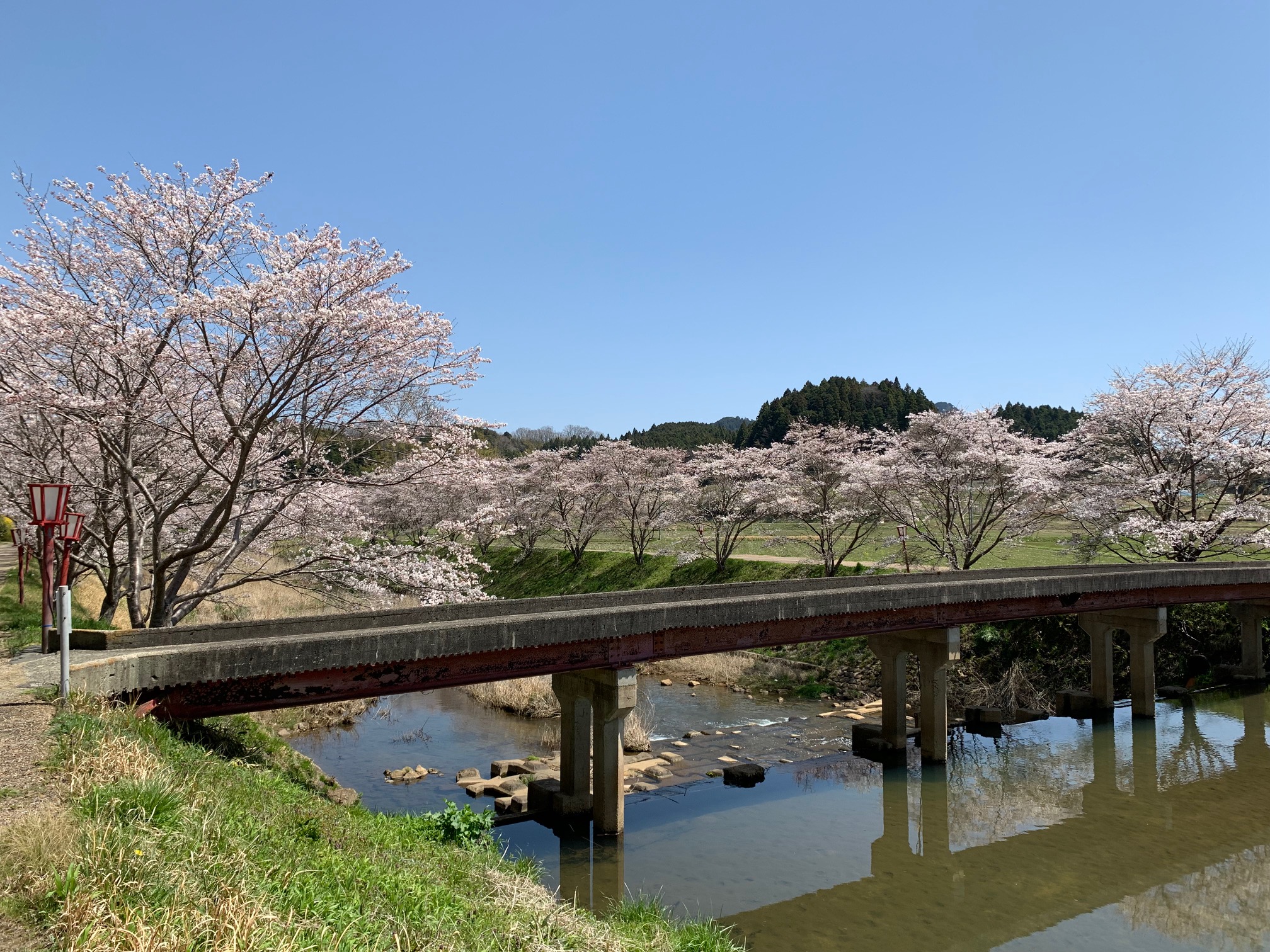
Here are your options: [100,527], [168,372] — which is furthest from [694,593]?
[100,527]

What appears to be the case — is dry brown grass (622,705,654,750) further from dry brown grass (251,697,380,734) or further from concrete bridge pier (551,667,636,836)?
dry brown grass (251,697,380,734)

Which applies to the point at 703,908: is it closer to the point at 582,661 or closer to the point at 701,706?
the point at 582,661

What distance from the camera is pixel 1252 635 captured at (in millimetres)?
24953

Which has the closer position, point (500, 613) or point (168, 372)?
point (168, 372)

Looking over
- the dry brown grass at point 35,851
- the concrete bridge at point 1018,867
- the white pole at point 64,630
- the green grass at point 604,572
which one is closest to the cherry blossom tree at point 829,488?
the green grass at point 604,572

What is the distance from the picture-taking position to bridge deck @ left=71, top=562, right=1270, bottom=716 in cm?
1012

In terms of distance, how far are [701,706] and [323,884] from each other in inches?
770

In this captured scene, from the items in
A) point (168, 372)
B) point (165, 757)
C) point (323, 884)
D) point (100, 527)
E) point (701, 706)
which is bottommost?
point (701, 706)

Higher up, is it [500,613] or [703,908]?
[500,613]

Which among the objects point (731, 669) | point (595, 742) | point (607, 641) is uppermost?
point (607, 641)

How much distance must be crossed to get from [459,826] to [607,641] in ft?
12.3

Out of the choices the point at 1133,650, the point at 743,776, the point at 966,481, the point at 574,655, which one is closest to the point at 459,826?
the point at 574,655

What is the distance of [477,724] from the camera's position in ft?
74.1

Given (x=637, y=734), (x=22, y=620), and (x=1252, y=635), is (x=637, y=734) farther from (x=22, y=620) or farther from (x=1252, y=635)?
(x=1252, y=635)
